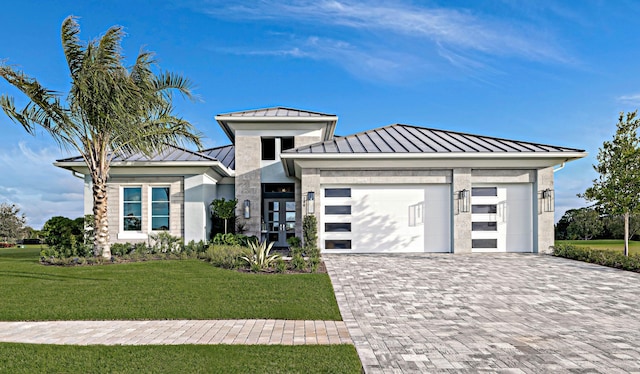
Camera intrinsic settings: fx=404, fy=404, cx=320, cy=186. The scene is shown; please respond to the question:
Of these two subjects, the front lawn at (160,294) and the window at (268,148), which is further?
the window at (268,148)

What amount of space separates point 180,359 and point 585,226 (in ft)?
87.9

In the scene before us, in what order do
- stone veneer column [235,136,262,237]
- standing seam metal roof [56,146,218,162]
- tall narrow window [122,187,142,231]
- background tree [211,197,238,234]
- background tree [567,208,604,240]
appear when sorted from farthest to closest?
background tree [567,208,604,240] → stone veneer column [235,136,262,237] → background tree [211,197,238,234] → tall narrow window [122,187,142,231] → standing seam metal roof [56,146,218,162]

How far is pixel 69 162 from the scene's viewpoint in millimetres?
15711

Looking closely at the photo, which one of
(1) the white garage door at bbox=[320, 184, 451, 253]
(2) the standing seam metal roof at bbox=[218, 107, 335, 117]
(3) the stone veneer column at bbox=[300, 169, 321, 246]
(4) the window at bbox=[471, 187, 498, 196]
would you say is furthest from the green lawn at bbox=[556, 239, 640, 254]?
(2) the standing seam metal roof at bbox=[218, 107, 335, 117]

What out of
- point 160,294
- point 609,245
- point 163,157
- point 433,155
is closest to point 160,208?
point 163,157

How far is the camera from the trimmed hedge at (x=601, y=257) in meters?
11.9

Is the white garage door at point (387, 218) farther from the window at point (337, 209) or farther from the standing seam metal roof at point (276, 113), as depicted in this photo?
the standing seam metal roof at point (276, 113)

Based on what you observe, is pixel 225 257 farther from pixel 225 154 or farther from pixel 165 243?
pixel 225 154

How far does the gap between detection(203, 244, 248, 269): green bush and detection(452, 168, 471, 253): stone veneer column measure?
7822mm

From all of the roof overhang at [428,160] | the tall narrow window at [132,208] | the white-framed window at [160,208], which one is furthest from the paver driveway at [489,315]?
the tall narrow window at [132,208]

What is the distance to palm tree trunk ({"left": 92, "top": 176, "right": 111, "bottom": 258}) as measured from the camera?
13.5 m

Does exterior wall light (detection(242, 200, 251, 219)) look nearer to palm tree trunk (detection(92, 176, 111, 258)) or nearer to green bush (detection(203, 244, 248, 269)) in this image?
green bush (detection(203, 244, 248, 269))

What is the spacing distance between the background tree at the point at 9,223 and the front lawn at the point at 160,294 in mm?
23633

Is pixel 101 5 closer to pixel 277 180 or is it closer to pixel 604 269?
pixel 277 180
